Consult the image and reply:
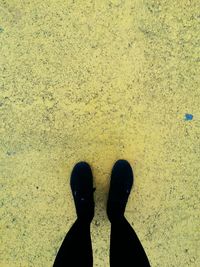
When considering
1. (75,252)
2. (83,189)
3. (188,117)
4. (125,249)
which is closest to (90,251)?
(75,252)

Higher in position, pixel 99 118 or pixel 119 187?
pixel 99 118

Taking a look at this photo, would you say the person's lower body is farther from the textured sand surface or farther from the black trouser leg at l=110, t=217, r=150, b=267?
the textured sand surface

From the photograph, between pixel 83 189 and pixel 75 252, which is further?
pixel 83 189

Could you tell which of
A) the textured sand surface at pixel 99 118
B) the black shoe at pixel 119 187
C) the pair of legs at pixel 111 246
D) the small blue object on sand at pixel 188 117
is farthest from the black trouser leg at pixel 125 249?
the small blue object on sand at pixel 188 117

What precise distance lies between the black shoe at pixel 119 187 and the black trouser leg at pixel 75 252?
24cm

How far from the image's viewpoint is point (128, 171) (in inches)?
72.6

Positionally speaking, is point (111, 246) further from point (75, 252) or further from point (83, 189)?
point (83, 189)

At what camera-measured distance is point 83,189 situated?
1.84m

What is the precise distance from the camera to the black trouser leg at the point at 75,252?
5.38 feet

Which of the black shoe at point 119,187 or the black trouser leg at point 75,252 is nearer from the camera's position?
the black trouser leg at point 75,252

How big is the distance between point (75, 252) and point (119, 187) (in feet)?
1.61

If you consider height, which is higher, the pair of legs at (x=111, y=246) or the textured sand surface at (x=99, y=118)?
the textured sand surface at (x=99, y=118)

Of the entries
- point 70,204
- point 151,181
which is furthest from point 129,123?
point 70,204

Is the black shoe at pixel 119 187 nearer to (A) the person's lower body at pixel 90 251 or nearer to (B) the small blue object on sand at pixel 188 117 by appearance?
(A) the person's lower body at pixel 90 251
